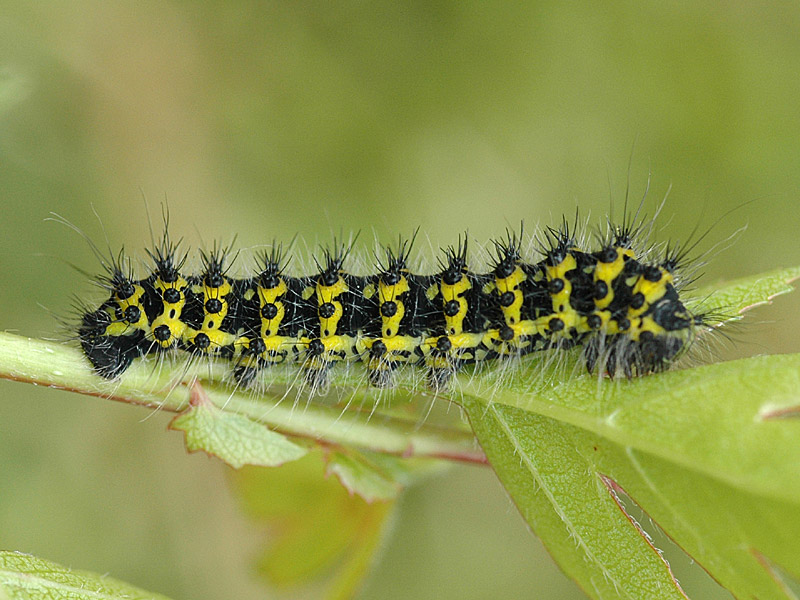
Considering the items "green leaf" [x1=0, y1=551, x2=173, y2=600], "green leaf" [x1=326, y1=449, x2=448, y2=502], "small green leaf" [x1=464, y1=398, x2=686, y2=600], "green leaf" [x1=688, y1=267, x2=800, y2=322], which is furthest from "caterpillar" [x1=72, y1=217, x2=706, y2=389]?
"green leaf" [x1=0, y1=551, x2=173, y2=600]

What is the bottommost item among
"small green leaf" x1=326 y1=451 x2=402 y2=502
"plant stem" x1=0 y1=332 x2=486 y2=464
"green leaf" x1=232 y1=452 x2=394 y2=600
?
"green leaf" x1=232 y1=452 x2=394 y2=600

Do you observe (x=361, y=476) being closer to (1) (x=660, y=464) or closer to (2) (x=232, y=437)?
(2) (x=232, y=437)

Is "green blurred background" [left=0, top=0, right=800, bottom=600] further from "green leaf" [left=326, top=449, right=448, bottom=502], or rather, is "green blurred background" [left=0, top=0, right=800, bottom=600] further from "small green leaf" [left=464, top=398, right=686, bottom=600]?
"small green leaf" [left=464, top=398, right=686, bottom=600]

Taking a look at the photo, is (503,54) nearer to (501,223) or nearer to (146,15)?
(501,223)

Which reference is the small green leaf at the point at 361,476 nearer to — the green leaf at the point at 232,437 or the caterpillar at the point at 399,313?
the green leaf at the point at 232,437

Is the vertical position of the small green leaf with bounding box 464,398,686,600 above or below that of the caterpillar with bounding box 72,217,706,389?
below

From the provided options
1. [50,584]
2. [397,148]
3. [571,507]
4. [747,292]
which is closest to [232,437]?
[50,584]
